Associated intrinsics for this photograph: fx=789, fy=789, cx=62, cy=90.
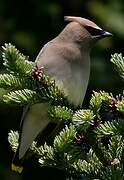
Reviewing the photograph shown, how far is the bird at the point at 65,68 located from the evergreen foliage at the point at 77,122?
0.47m

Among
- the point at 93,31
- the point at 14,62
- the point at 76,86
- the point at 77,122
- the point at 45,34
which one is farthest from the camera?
the point at 45,34

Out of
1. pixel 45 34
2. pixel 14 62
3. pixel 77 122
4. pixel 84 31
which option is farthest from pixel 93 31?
pixel 45 34

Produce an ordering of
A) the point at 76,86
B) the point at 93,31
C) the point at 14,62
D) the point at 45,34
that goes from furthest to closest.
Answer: the point at 45,34, the point at 93,31, the point at 76,86, the point at 14,62

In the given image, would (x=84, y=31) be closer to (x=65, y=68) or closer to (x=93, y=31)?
(x=93, y=31)

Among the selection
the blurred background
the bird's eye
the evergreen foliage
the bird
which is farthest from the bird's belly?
the blurred background

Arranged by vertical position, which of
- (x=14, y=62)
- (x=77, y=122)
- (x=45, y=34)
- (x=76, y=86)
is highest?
(x=14, y=62)

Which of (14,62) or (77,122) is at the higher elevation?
(14,62)

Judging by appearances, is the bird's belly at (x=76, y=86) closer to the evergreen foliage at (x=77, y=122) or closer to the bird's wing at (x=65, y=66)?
the bird's wing at (x=65, y=66)

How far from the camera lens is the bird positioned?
391cm

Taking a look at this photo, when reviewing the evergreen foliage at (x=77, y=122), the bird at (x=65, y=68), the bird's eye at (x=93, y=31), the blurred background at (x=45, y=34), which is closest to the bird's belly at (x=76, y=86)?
the bird at (x=65, y=68)

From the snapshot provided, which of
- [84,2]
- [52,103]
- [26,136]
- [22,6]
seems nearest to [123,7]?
[84,2]

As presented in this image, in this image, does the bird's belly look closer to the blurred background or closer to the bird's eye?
the bird's eye

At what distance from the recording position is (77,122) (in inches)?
118

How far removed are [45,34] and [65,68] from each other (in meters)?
2.45
